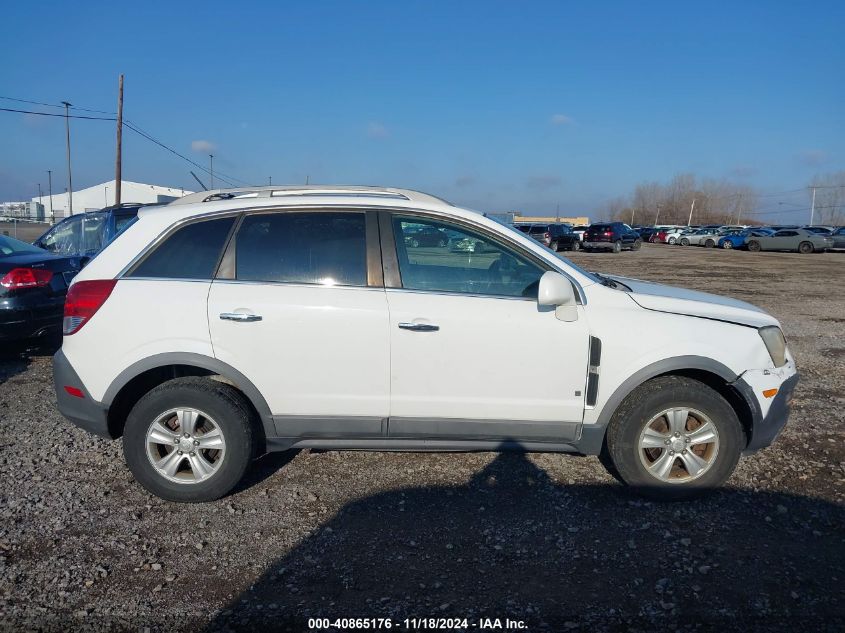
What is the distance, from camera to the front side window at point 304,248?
3686 millimetres

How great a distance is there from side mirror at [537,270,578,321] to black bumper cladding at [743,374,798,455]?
1375 mm

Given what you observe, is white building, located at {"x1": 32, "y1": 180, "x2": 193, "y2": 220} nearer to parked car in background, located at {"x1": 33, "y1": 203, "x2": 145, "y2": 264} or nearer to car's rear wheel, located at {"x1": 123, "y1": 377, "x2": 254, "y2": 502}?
parked car in background, located at {"x1": 33, "y1": 203, "x2": 145, "y2": 264}

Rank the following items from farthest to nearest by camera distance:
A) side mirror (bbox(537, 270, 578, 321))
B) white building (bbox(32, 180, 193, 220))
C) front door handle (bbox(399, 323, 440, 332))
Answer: white building (bbox(32, 180, 193, 220)) < front door handle (bbox(399, 323, 440, 332)) < side mirror (bbox(537, 270, 578, 321))

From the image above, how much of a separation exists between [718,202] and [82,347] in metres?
127

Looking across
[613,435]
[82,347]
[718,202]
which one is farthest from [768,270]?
[718,202]

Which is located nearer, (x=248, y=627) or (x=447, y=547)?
(x=248, y=627)

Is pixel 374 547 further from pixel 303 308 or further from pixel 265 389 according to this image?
pixel 303 308

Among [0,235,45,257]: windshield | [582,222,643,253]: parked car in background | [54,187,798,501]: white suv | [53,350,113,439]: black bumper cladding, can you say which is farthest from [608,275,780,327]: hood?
[582,222,643,253]: parked car in background

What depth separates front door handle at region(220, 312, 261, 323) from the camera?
140 inches

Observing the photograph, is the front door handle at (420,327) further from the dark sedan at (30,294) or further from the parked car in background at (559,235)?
the parked car in background at (559,235)

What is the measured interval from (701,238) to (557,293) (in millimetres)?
50876

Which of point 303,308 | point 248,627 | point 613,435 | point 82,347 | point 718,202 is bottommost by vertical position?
point 248,627

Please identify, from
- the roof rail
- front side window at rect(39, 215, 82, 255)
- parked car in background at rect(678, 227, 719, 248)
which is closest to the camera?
the roof rail

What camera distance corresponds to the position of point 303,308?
3561 millimetres
